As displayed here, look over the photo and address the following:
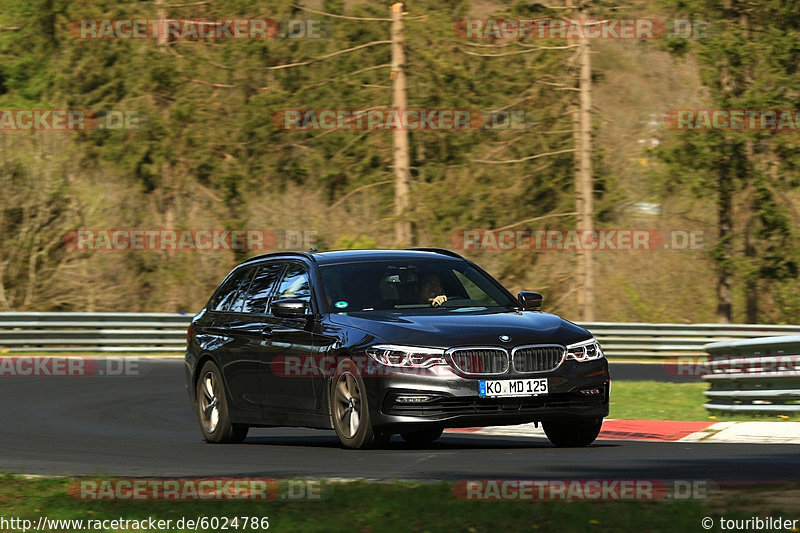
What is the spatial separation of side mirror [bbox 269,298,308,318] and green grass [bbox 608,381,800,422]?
5013mm

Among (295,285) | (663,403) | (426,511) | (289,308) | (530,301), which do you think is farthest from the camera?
(663,403)

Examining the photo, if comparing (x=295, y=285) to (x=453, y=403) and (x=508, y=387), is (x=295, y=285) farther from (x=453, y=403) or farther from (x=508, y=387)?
(x=508, y=387)

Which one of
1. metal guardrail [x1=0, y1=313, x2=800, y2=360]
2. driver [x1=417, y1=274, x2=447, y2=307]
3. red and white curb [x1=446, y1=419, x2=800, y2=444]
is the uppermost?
driver [x1=417, y1=274, x2=447, y2=307]

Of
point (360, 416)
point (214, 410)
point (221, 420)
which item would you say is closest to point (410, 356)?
point (360, 416)

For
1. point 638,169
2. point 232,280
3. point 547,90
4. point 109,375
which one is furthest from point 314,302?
point 638,169

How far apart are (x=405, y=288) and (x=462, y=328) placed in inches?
48.0

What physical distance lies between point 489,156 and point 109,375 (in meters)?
19.1

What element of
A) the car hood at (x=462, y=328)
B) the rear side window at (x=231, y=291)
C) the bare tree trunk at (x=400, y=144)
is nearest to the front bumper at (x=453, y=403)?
the car hood at (x=462, y=328)

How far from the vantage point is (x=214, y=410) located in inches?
567

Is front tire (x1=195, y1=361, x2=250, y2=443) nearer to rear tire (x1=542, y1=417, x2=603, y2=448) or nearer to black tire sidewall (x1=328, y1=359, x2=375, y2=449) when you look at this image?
black tire sidewall (x1=328, y1=359, x2=375, y2=449)

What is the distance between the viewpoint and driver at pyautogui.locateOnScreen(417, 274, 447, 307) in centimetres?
1279

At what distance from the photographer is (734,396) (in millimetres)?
15977

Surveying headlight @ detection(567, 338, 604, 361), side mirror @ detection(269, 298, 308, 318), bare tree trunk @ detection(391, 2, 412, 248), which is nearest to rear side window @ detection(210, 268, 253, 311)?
side mirror @ detection(269, 298, 308, 318)

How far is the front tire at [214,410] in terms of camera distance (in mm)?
14117
